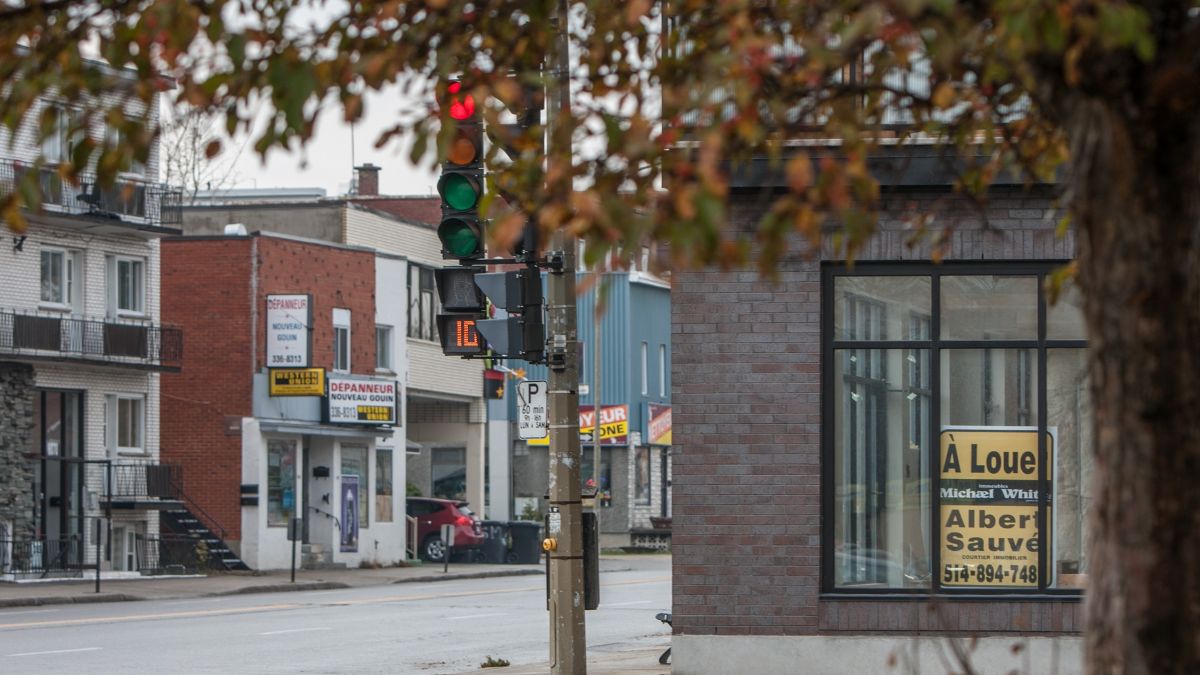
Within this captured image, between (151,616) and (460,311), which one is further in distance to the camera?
(151,616)

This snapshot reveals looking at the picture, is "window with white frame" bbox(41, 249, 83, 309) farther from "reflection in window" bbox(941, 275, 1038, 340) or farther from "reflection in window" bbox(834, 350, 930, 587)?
"reflection in window" bbox(941, 275, 1038, 340)

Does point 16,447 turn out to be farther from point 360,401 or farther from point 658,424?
point 658,424

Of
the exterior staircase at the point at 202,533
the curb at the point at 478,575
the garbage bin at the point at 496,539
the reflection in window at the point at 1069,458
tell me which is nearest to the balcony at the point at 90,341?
the exterior staircase at the point at 202,533

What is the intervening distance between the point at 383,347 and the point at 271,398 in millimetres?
5737

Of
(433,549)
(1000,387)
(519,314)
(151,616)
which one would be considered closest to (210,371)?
(433,549)

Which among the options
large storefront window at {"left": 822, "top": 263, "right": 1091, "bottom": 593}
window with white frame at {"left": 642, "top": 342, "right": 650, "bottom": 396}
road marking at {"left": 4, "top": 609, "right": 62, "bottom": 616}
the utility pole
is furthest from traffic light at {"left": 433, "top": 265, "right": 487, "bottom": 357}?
window with white frame at {"left": 642, "top": 342, "right": 650, "bottom": 396}

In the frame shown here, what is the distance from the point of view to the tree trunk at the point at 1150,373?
17.9 ft

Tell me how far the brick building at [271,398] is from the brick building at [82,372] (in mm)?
1639

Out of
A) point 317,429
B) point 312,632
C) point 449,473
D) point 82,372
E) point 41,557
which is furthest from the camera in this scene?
point 449,473

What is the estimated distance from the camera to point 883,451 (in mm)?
14867

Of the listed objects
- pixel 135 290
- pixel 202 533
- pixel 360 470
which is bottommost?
pixel 202 533

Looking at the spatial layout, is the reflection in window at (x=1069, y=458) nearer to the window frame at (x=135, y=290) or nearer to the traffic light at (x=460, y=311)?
the traffic light at (x=460, y=311)

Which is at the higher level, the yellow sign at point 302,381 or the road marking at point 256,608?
the yellow sign at point 302,381

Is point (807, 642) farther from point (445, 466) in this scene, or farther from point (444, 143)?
point (445, 466)
